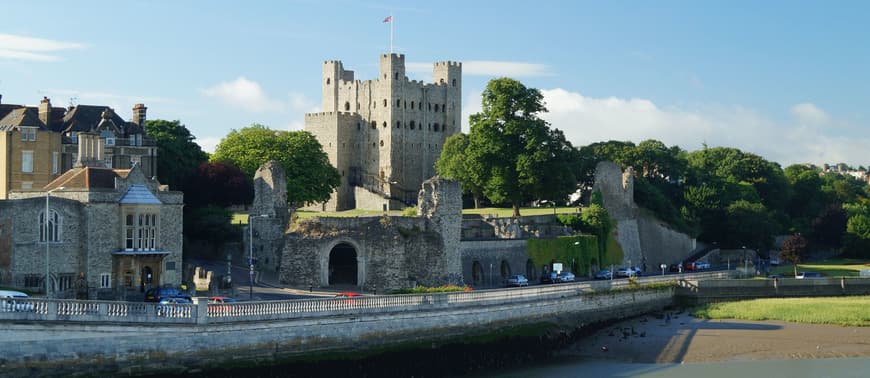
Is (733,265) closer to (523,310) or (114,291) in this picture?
(523,310)

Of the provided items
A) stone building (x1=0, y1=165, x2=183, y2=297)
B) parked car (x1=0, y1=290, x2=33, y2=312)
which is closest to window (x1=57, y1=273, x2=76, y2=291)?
stone building (x1=0, y1=165, x2=183, y2=297)

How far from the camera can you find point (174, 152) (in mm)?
65438

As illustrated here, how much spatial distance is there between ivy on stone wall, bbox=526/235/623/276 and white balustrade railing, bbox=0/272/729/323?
19.4m

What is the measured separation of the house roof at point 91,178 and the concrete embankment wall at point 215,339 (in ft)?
43.8

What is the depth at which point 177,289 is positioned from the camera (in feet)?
139

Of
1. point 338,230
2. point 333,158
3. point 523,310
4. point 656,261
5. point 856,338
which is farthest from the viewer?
point 333,158

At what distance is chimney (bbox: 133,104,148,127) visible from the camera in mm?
59528

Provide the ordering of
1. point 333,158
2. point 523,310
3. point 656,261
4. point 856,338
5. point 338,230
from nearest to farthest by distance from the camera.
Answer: point 523,310 < point 856,338 < point 338,230 < point 656,261 < point 333,158

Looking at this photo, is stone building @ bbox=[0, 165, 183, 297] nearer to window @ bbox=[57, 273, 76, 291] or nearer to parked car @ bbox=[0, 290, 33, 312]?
window @ bbox=[57, 273, 76, 291]

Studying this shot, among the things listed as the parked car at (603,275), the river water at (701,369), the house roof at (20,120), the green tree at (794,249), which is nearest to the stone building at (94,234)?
the house roof at (20,120)

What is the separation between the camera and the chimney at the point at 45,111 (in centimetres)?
5544

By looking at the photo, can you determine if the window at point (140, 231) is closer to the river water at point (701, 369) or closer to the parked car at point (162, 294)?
the parked car at point (162, 294)

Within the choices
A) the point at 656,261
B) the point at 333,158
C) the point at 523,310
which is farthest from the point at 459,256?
the point at 333,158

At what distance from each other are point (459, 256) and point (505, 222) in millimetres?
12191
